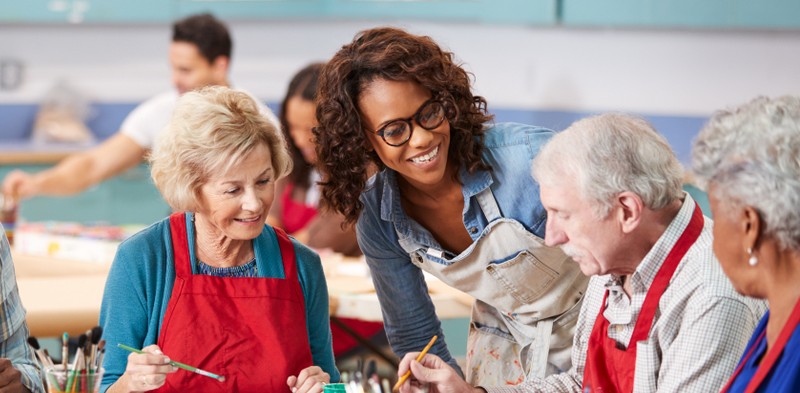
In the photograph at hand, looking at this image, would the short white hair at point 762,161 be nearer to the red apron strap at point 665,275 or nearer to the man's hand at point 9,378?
the red apron strap at point 665,275

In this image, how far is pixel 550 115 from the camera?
5.92 meters

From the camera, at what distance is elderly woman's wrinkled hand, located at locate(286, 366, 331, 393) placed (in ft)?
6.92

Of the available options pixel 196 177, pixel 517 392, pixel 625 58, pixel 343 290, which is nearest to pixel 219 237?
pixel 196 177

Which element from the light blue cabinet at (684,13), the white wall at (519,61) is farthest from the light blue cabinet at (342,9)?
the light blue cabinet at (684,13)

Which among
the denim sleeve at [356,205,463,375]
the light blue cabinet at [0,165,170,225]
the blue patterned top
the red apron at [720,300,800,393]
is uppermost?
the red apron at [720,300,800,393]

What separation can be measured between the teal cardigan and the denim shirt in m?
0.23

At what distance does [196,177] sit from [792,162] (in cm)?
121

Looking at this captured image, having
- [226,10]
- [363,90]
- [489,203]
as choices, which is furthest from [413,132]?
[226,10]

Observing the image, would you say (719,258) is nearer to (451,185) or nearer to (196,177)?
(451,185)

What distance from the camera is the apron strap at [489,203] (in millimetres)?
2391

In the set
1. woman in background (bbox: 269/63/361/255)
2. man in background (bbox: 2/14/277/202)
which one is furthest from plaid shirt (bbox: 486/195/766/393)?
man in background (bbox: 2/14/277/202)

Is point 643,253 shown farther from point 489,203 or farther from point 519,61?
point 519,61

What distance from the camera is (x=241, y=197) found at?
2244 millimetres

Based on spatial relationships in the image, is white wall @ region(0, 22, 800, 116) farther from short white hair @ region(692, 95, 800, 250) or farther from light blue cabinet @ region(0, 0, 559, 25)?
short white hair @ region(692, 95, 800, 250)
